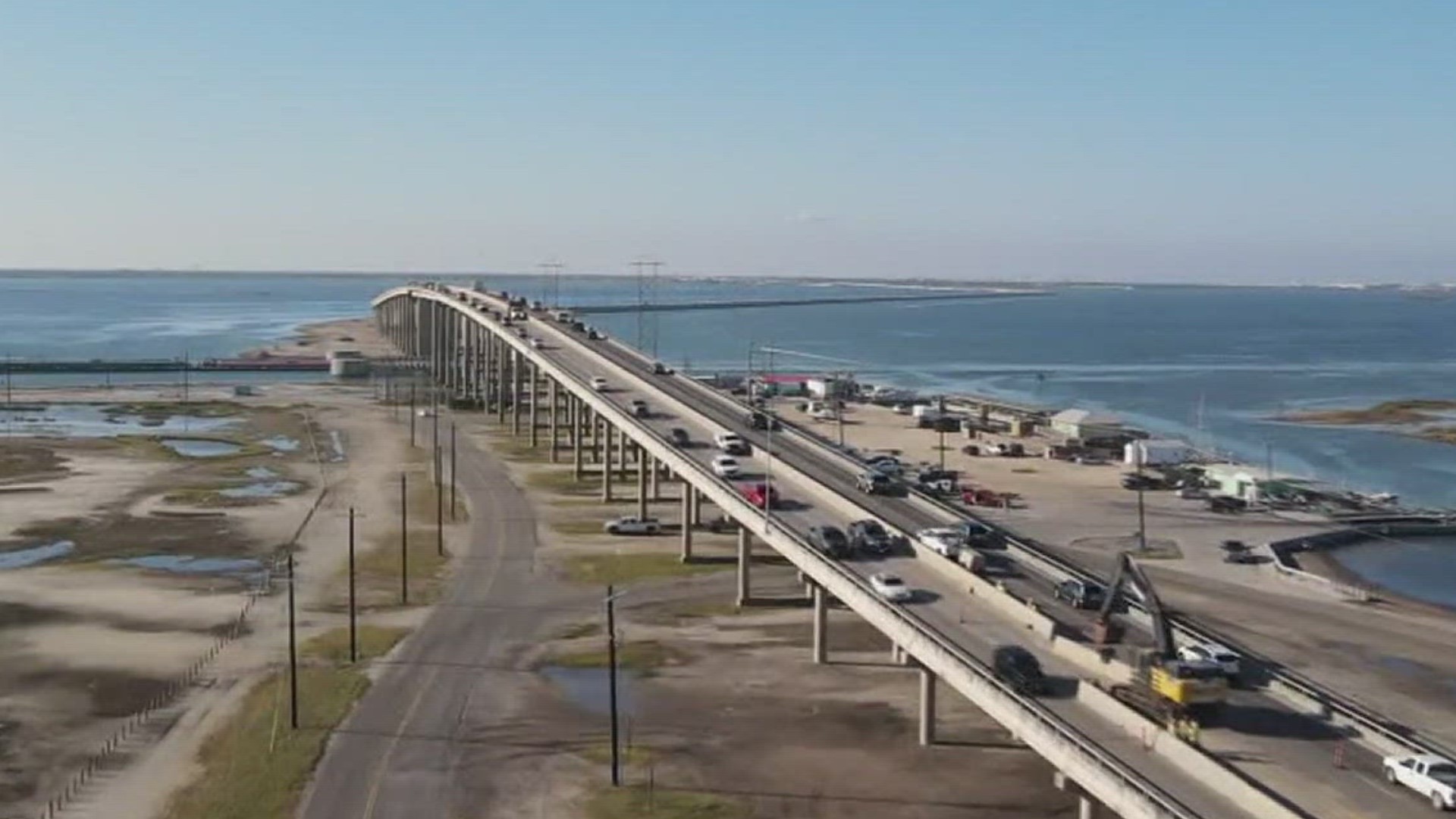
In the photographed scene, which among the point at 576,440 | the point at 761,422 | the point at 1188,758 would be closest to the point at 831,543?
the point at 1188,758

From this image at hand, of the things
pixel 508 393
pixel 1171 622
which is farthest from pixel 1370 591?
pixel 508 393

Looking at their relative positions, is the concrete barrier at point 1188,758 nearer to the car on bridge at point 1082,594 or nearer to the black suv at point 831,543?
the car on bridge at point 1082,594

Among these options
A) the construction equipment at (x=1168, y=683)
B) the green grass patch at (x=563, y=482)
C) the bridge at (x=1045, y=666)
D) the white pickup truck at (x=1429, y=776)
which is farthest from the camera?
the green grass patch at (x=563, y=482)

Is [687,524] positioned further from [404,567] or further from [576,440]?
[576,440]

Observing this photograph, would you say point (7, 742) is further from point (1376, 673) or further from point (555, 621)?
point (1376, 673)

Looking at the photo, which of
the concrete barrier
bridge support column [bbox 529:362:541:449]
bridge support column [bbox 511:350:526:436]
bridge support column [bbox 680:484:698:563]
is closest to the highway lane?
bridge support column [bbox 680:484:698:563]

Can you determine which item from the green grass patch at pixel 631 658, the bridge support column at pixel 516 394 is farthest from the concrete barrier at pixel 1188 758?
the bridge support column at pixel 516 394
